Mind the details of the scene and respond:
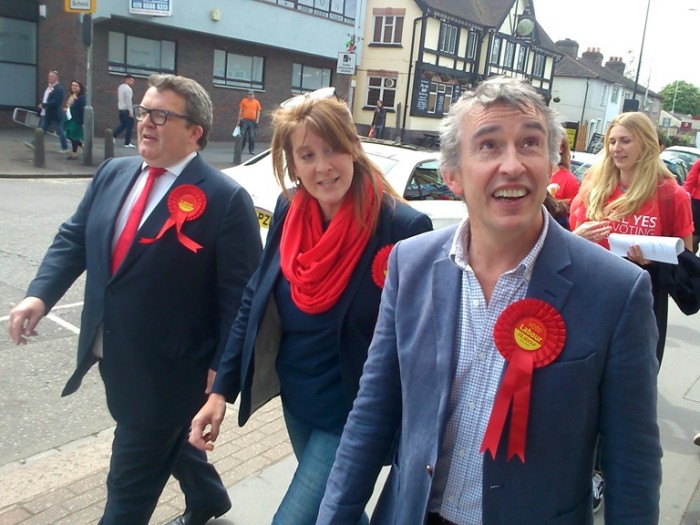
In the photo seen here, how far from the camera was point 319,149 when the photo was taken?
2.42m

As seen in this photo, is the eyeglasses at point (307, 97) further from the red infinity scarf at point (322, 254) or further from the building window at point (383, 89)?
the building window at point (383, 89)

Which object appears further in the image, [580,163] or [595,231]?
[580,163]

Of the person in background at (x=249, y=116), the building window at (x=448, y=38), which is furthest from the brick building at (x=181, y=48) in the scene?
the building window at (x=448, y=38)

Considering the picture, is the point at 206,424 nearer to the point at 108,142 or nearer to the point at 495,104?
the point at 495,104

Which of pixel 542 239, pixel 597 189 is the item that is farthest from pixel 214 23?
pixel 542 239

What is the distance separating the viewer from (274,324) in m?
2.47

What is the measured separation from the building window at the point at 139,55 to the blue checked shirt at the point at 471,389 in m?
22.3

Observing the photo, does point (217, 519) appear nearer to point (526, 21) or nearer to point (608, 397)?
point (608, 397)

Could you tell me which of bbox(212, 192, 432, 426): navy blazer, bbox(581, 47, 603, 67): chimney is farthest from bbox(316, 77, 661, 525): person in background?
bbox(581, 47, 603, 67): chimney

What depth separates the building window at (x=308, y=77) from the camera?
96.5 feet

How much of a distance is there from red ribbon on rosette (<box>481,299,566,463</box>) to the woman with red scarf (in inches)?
33.1

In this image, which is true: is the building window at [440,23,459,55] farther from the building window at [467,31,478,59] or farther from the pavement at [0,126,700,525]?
the pavement at [0,126,700,525]

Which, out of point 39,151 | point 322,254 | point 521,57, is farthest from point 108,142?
point 521,57

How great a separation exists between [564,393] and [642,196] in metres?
2.43
